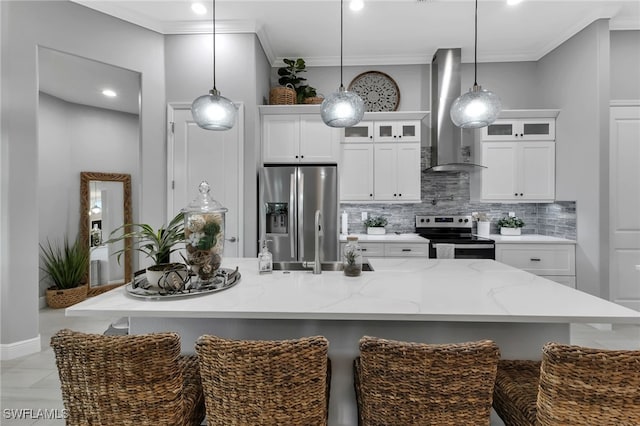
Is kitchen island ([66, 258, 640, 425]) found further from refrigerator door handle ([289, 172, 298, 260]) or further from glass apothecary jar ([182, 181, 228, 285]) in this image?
refrigerator door handle ([289, 172, 298, 260])

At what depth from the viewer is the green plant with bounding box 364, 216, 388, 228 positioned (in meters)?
4.10

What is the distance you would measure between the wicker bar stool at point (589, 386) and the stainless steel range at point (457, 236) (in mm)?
2674

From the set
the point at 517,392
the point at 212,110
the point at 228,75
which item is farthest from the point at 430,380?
the point at 228,75

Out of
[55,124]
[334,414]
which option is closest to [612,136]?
[334,414]

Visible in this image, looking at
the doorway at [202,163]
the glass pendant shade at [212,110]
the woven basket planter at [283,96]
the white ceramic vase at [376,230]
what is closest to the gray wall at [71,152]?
the doorway at [202,163]

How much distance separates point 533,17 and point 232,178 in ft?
11.8

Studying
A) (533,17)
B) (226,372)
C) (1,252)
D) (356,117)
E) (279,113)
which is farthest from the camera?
(279,113)

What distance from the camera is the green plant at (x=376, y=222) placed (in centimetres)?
410

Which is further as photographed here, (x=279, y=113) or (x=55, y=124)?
(x=55, y=124)

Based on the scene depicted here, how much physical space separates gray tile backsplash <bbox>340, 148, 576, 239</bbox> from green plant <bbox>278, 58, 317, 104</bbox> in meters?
1.48

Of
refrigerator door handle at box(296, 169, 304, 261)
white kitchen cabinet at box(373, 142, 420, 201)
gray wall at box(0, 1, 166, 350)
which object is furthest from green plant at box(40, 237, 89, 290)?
white kitchen cabinet at box(373, 142, 420, 201)

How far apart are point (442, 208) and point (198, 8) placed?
142 inches

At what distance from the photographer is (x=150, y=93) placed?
134 inches

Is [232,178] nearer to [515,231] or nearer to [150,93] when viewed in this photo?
[150,93]
